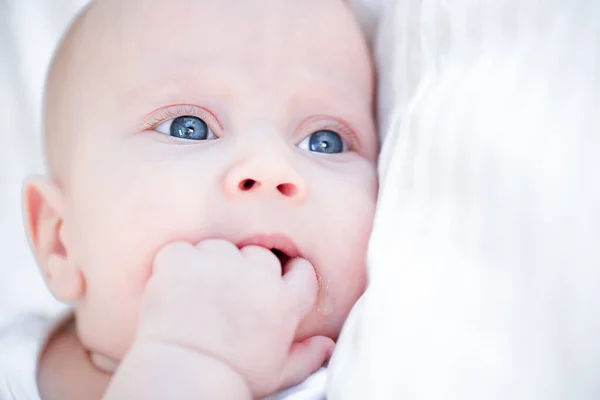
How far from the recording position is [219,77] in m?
0.80

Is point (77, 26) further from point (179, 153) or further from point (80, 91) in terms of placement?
point (179, 153)

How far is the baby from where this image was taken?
63 cm

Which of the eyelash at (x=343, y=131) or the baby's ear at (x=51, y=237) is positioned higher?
the eyelash at (x=343, y=131)

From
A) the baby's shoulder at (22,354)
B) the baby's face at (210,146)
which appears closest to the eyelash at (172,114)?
the baby's face at (210,146)

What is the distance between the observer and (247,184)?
734mm

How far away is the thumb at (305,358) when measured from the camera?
2.34 feet

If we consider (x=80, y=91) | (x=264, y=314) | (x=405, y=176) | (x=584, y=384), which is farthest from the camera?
(x=80, y=91)

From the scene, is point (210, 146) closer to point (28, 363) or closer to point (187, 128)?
point (187, 128)

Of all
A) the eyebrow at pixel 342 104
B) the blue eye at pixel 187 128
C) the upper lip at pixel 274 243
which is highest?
the eyebrow at pixel 342 104

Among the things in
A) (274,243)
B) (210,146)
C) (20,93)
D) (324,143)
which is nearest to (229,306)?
(274,243)

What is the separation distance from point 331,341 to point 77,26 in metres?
0.63

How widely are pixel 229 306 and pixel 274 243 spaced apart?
127mm

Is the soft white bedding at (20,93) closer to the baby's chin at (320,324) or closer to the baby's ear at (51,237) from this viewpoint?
the baby's ear at (51,237)

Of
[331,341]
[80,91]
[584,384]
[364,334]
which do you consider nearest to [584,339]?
[584,384]
